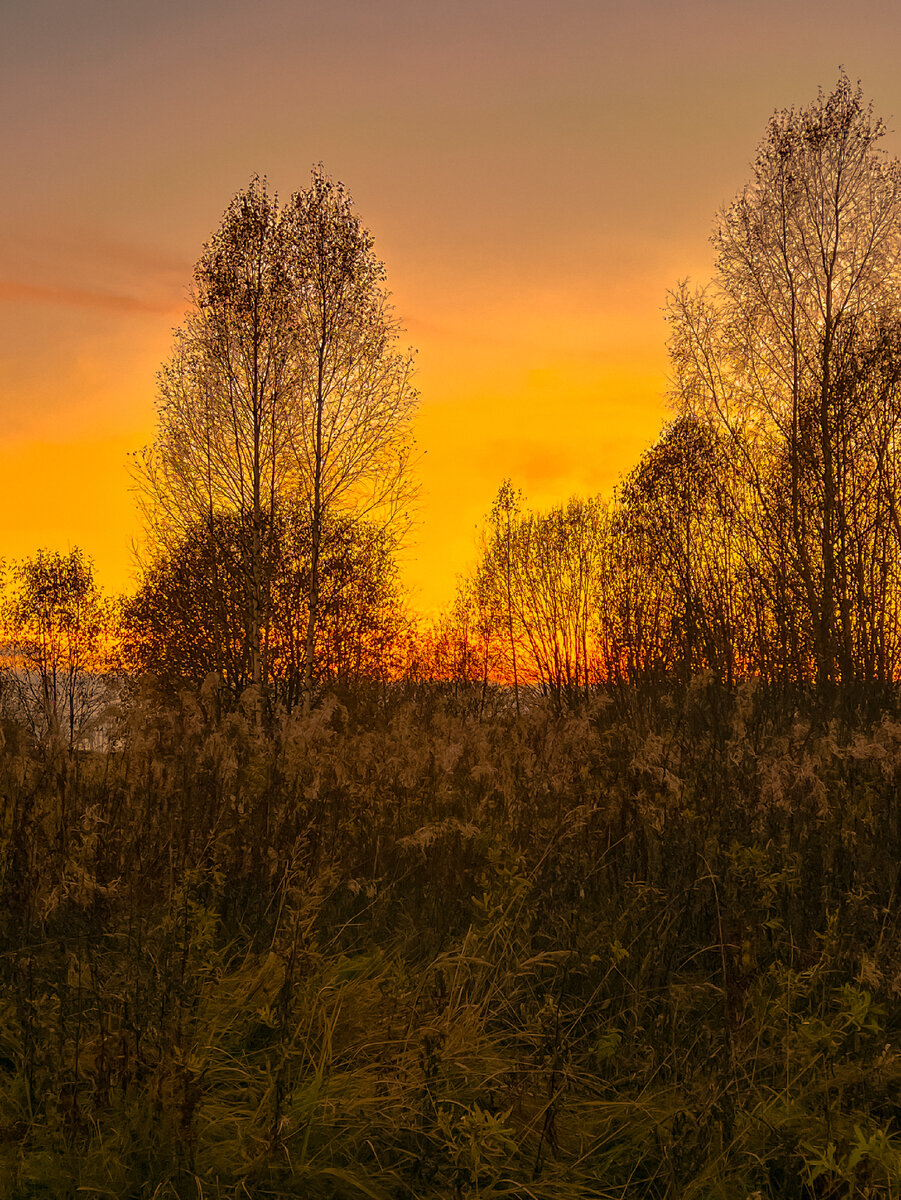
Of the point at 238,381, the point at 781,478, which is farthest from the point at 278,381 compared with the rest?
the point at 781,478

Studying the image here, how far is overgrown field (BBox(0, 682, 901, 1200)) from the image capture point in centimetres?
282

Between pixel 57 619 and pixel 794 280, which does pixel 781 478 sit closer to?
pixel 794 280

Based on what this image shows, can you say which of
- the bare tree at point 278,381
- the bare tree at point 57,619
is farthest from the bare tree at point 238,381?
the bare tree at point 57,619

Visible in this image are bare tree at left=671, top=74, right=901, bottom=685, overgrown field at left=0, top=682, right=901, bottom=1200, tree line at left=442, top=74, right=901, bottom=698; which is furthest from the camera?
bare tree at left=671, top=74, right=901, bottom=685

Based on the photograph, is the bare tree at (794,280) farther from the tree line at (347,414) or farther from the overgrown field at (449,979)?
the overgrown field at (449,979)

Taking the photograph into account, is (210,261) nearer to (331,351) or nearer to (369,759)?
(331,351)

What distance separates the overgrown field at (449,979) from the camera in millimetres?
2820

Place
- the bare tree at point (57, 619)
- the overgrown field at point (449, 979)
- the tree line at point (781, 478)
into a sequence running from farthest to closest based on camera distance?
the bare tree at point (57, 619) < the tree line at point (781, 478) < the overgrown field at point (449, 979)

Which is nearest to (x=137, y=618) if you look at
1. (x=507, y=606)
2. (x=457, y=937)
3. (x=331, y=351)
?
(x=331, y=351)

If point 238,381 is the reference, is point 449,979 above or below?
below

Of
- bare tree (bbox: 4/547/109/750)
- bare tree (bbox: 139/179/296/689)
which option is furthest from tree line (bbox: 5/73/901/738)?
bare tree (bbox: 4/547/109/750)

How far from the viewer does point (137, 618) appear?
17906 millimetres

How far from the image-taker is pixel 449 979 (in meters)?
3.76

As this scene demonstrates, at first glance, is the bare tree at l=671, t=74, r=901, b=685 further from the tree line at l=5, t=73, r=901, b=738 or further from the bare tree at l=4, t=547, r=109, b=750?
the bare tree at l=4, t=547, r=109, b=750
